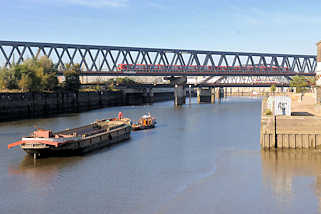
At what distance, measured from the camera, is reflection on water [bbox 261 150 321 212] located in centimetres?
3136

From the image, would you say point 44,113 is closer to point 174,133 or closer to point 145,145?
point 174,133

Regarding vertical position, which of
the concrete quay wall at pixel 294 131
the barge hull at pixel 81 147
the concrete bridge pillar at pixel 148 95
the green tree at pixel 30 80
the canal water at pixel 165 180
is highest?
the green tree at pixel 30 80


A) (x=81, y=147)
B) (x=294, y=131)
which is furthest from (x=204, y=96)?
(x=81, y=147)

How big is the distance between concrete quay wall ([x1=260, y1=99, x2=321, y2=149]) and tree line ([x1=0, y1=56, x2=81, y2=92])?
72.1m

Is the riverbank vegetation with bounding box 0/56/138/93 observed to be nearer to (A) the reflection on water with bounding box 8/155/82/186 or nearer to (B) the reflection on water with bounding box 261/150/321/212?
(A) the reflection on water with bounding box 8/155/82/186

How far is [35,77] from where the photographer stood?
10306cm

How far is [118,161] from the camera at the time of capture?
137ft

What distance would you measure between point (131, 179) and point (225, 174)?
27.6 ft

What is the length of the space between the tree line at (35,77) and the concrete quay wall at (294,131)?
2841 inches

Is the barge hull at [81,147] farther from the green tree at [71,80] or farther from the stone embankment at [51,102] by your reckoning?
the green tree at [71,80]

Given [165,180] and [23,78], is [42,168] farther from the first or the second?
[23,78]

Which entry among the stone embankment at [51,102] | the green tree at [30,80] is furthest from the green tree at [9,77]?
the stone embankment at [51,102]

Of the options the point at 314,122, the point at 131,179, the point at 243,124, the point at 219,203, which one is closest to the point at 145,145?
the point at 131,179

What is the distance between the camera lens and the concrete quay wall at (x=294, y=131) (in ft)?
141
